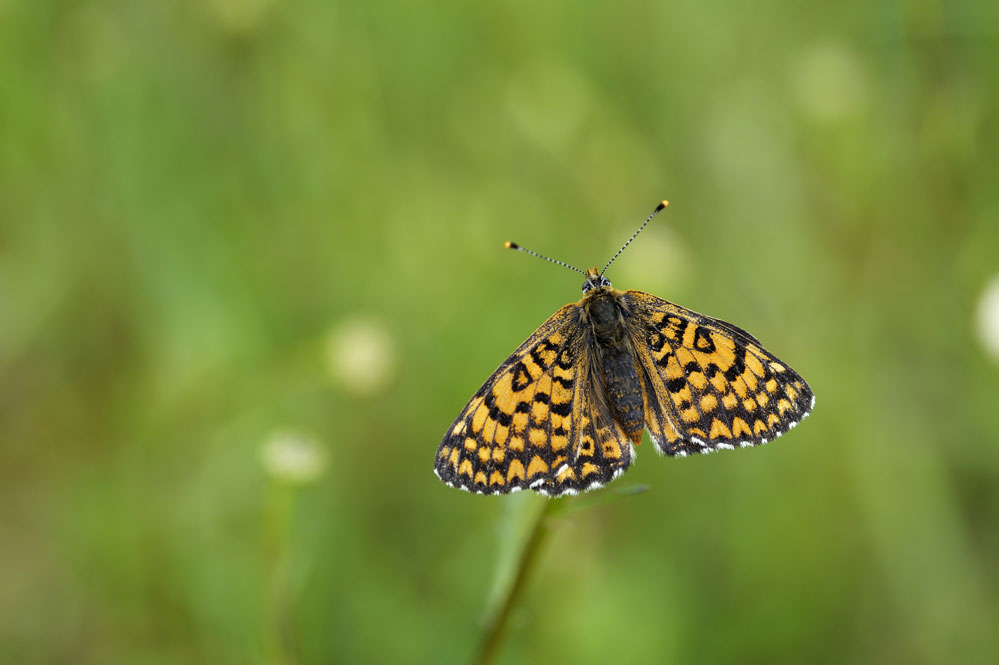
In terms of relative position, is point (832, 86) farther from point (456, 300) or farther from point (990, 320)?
point (456, 300)

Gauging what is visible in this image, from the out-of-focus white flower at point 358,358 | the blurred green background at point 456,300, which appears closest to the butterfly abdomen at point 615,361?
the blurred green background at point 456,300

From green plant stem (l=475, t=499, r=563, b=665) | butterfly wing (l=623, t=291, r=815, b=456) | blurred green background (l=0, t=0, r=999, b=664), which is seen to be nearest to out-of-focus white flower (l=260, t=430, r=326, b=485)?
blurred green background (l=0, t=0, r=999, b=664)

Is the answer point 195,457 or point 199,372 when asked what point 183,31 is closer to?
point 199,372

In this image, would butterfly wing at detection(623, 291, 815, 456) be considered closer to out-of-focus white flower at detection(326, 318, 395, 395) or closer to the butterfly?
the butterfly

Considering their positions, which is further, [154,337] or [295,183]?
[295,183]

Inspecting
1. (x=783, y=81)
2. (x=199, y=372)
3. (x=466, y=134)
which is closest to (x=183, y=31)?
(x=466, y=134)

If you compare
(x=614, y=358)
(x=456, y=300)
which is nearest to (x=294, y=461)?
(x=614, y=358)

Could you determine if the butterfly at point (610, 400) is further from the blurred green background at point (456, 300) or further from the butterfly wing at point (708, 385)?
the blurred green background at point (456, 300)
